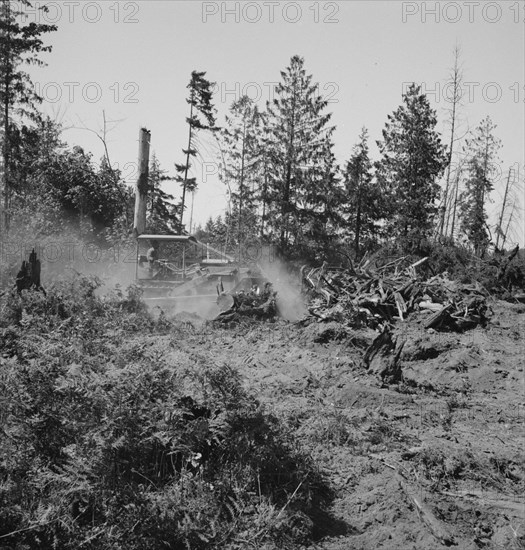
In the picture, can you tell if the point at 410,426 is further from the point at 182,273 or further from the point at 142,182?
the point at 142,182

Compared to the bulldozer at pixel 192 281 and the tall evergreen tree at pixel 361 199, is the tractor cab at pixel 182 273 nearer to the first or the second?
the bulldozer at pixel 192 281

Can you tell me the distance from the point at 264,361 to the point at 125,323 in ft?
9.58

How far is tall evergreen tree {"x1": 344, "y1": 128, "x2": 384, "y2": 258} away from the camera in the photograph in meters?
37.3

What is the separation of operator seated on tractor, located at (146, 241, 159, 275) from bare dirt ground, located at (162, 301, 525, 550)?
7623mm

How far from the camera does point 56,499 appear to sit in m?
4.00

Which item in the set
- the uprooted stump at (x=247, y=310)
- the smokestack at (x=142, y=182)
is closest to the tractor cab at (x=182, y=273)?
the uprooted stump at (x=247, y=310)

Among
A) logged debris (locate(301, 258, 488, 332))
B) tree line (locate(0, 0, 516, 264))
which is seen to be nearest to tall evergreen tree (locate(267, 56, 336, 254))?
tree line (locate(0, 0, 516, 264))

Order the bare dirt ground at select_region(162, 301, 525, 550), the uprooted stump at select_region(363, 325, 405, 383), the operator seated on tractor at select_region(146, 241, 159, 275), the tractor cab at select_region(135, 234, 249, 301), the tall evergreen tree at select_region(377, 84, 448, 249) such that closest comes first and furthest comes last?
the bare dirt ground at select_region(162, 301, 525, 550), the uprooted stump at select_region(363, 325, 405, 383), the tractor cab at select_region(135, 234, 249, 301), the operator seated on tractor at select_region(146, 241, 159, 275), the tall evergreen tree at select_region(377, 84, 448, 249)

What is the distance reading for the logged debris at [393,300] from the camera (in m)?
9.75

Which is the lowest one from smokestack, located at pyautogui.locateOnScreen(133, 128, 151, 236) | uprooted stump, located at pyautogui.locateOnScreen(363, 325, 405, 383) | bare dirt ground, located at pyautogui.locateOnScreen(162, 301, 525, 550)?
bare dirt ground, located at pyautogui.locateOnScreen(162, 301, 525, 550)

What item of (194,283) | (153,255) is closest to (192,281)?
(194,283)

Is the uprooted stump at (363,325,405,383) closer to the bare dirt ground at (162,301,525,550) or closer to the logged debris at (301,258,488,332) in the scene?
the bare dirt ground at (162,301,525,550)

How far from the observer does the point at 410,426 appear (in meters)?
5.54

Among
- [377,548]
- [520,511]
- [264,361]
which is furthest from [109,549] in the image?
[264,361]
